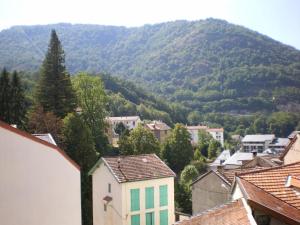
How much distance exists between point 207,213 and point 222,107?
178188 millimetres

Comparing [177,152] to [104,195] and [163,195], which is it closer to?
[163,195]

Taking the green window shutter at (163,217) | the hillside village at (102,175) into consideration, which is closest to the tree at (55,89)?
the hillside village at (102,175)

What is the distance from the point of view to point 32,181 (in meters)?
11.7

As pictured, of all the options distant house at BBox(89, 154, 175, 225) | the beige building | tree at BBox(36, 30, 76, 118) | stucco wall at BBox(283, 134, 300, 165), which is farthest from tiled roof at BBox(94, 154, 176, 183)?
tree at BBox(36, 30, 76, 118)

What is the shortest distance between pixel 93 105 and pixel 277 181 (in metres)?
48.4

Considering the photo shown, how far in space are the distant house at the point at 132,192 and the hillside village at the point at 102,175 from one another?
0.07 metres

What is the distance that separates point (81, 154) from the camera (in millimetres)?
44188

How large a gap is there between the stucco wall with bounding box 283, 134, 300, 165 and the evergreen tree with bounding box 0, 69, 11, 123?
3425cm

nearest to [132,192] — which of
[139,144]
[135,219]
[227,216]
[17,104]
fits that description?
[135,219]

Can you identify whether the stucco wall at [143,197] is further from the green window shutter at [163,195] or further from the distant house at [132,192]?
the green window shutter at [163,195]

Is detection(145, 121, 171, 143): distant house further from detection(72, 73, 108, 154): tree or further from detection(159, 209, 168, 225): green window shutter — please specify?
detection(159, 209, 168, 225): green window shutter

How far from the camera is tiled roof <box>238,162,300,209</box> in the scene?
10.7 metres

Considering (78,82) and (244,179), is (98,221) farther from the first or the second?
(78,82)

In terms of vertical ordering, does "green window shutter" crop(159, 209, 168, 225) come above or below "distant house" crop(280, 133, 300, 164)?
below
